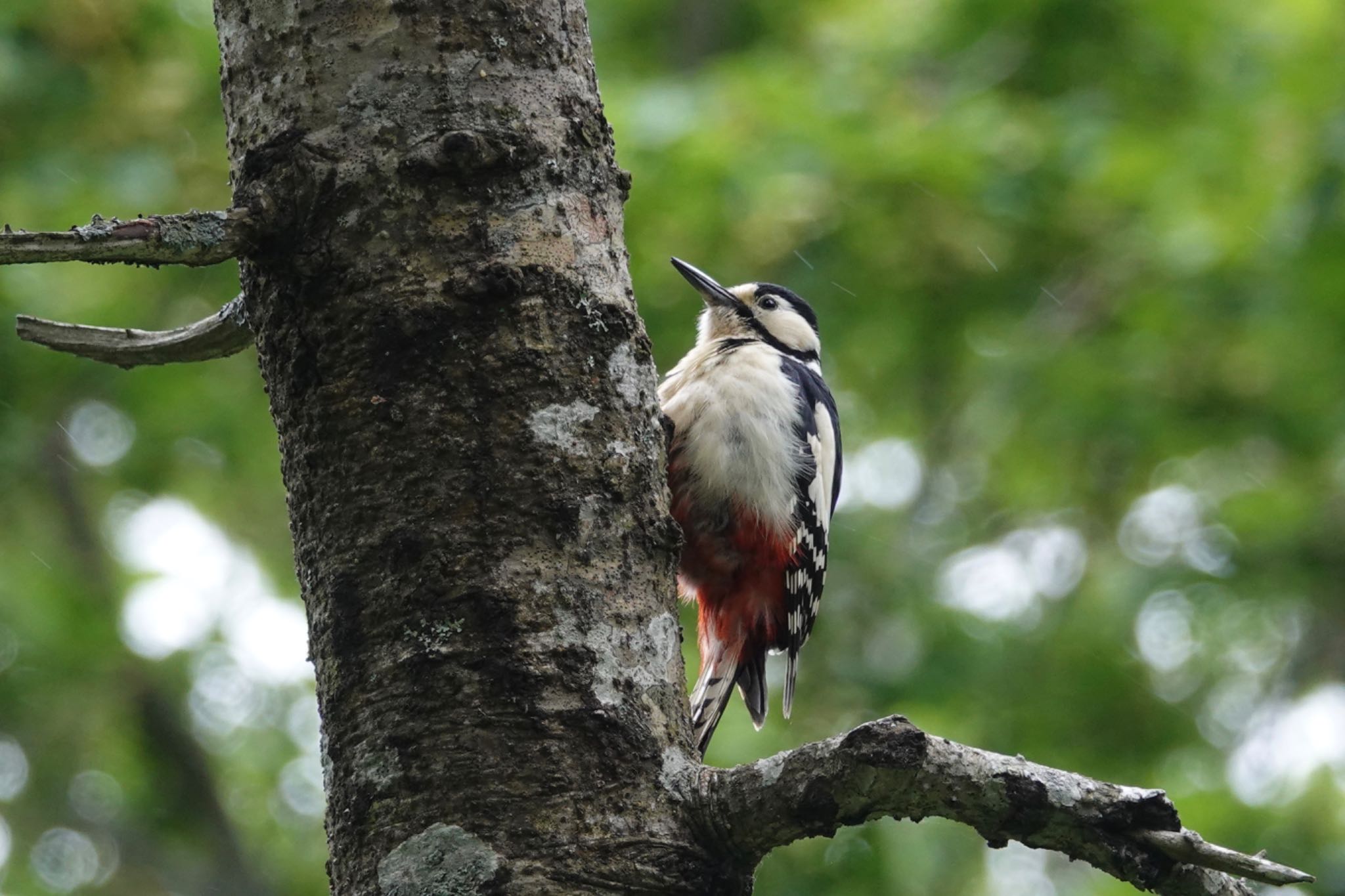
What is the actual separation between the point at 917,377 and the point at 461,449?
6.00 metres

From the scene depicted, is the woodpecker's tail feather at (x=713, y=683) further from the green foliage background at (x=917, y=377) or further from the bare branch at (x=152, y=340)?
the bare branch at (x=152, y=340)

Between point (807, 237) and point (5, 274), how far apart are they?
11.1 ft

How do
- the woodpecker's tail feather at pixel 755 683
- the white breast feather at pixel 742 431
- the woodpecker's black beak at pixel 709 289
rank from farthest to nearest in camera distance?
the woodpecker's black beak at pixel 709 289 → the woodpecker's tail feather at pixel 755 683 → the white breast feather at pixel 742 431

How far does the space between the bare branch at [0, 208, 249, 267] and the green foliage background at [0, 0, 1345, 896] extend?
354cm

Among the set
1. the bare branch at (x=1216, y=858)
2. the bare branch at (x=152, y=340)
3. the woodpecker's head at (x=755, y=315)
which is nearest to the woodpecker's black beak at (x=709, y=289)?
the woodpecker's head at (x=755, y=315)

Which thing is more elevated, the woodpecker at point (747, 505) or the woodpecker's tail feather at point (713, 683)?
the woodpecker at point (747, 505)

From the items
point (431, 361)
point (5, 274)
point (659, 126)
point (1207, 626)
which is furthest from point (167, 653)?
point (431, 361)

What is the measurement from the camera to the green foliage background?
588 centimetres

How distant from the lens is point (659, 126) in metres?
5.77

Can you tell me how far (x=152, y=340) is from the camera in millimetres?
2199

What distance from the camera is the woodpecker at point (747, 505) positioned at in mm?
4020

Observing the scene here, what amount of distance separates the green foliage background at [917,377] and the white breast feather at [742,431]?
140cm

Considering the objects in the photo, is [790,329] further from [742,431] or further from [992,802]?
[992,802]

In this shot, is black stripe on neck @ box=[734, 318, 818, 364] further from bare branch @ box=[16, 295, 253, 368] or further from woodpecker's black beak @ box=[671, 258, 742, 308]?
bare branch @ box=[16, 295, 253, 368]
